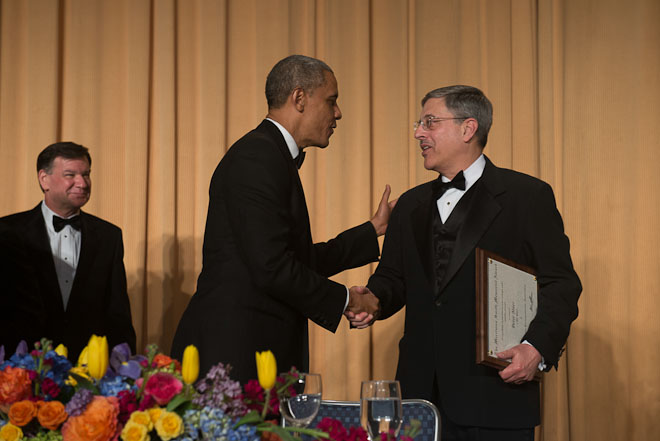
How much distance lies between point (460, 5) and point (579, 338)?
2.04 metres

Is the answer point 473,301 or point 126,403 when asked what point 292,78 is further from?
point 126,403

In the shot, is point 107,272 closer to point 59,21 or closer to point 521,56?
point 59,21

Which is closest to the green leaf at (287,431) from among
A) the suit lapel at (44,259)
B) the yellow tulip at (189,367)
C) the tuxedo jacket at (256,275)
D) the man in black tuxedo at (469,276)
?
the yellow tulip at (189,367)

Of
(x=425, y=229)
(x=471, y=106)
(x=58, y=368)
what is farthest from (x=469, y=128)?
(x=58, y=368)

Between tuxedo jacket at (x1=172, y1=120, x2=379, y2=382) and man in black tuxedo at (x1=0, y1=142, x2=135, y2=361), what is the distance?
1339mm

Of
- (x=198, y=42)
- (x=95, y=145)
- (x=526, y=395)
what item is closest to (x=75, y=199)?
(x=95, y=145)

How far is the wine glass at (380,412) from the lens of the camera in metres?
1.42

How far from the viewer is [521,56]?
14.8ft

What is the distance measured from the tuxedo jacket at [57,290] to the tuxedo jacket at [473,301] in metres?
1.73

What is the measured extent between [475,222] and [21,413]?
1.79 m

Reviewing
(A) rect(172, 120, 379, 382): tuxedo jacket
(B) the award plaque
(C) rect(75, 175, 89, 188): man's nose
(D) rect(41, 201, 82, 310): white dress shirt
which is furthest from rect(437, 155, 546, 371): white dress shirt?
(D) rect(41, 201, 82, 310): white dress shirt

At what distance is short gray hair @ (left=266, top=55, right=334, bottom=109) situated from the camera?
2.80 meters

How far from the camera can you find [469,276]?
8.57ft

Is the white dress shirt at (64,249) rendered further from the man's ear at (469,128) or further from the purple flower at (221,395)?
the purple flower at (221,395)
